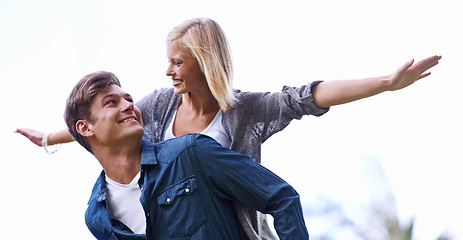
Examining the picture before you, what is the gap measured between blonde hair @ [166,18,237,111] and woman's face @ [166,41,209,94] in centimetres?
2

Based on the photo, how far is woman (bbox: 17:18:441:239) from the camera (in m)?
1.89

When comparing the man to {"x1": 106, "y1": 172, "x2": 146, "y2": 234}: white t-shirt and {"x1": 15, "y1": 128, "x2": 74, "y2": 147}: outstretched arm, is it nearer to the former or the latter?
{"x1": 106, "y1": 172, "x2": 146, "y2": 234}: white t-shirt

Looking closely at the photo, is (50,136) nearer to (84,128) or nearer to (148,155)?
(84,128)

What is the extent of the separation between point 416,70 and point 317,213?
410 centimetres

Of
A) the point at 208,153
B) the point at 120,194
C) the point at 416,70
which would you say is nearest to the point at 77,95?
the point at 120,194

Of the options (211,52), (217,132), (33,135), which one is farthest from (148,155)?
(33,135)

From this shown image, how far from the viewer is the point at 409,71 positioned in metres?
1.76

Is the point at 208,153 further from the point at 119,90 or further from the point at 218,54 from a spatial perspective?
the point at 218,54

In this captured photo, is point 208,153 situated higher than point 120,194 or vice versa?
point 208,153

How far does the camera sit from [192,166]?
1.65 m

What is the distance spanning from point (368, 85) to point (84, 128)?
797mm

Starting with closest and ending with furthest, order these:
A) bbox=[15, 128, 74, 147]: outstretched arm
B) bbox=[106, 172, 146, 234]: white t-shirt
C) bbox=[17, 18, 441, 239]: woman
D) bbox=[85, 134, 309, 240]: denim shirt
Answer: bbox=[85, 134, 309, 240]: denim shirt < bbox=[106, 172, 146, 234]: white t-shirt < bbox=[17, 18, 441, 239]: woman < bbox=[15, 128, 74, 147]: outstretched arm

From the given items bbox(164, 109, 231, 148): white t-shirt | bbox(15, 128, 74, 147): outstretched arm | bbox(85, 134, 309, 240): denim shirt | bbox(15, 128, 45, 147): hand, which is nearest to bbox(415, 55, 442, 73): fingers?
bbox(85, 134, 309, 240): denim shirt

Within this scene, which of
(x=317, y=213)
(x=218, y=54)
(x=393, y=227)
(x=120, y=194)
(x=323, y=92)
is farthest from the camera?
(x=317, y=213)
